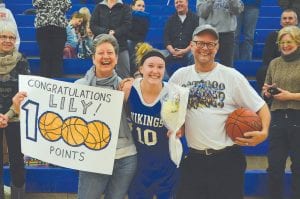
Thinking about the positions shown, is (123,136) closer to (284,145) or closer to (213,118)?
(213,118)

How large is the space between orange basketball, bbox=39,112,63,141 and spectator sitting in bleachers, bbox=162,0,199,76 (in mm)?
3232

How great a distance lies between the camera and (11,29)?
4.66 metres

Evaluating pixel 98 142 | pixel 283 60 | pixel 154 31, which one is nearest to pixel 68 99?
pixel 98 142

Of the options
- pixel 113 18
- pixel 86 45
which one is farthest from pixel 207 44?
pixel 86 45

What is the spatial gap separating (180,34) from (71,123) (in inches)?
132

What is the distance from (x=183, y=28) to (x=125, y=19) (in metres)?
0.78

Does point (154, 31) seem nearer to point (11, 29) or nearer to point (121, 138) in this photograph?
point (11, 29)

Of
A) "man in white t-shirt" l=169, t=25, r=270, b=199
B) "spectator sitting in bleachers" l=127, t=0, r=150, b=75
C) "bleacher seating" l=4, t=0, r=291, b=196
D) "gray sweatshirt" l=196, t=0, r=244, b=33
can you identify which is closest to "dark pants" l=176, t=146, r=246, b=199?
"man in white t-shirt" l=169, t=25, r=270, b=199

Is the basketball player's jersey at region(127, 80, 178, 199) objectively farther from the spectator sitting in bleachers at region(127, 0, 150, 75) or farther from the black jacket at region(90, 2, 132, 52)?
the spectator sitting in bleachers at region(127, 0, 150, 75)

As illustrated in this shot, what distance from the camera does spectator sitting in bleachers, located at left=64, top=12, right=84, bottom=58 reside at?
7773 millimetres

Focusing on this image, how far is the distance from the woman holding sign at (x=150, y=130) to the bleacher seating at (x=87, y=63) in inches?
63.2

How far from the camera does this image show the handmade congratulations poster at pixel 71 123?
3.86 meters

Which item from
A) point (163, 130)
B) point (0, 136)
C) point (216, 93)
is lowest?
point (0, 136)

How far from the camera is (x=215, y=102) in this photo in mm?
3762
